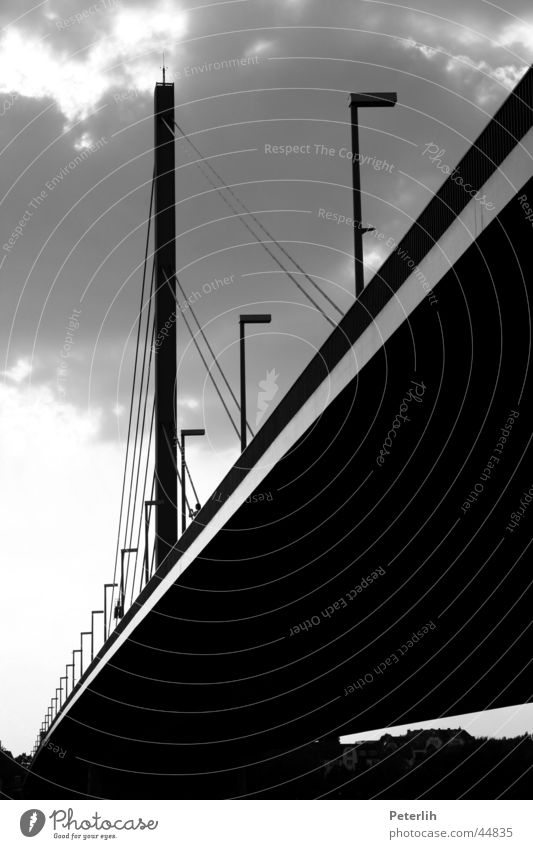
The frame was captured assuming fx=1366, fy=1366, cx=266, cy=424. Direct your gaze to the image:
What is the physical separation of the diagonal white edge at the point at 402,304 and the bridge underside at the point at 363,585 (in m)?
→ 0.13

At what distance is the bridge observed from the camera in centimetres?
1125

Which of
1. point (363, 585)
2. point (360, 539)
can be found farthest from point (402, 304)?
point (363, 585)

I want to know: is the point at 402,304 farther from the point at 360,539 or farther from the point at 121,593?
the point at 121,593

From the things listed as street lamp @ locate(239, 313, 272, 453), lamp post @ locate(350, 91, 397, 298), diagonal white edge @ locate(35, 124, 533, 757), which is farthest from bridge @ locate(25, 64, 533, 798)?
lamp post @ locate(350, 91, 397, 298)

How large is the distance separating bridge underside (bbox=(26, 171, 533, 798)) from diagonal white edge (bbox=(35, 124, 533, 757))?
0.13m

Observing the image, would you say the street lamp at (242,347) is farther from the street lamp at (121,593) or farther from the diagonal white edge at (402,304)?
the diagonal white edge at (402,304)

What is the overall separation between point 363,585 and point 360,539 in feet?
13.7

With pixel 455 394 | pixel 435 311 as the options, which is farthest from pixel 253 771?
pixel 435 311

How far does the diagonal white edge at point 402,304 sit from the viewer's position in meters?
8.71

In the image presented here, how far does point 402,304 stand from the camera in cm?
1127

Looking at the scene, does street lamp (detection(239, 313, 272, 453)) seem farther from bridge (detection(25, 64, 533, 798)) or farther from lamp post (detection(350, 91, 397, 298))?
lamp post (detection(350, 91, 397, 298))

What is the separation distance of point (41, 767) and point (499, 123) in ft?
222

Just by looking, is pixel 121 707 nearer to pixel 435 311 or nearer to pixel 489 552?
pixel 489 552
